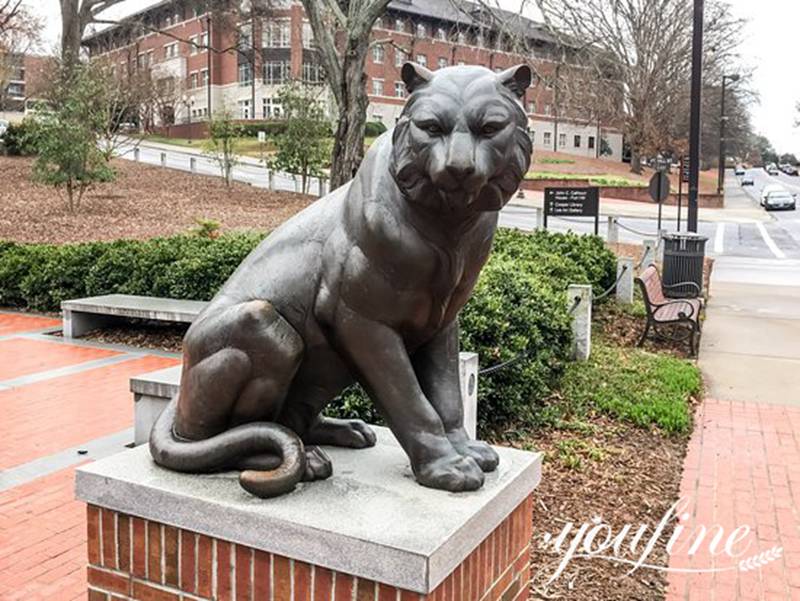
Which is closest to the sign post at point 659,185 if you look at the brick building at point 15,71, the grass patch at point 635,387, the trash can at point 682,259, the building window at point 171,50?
the trash can at point 682,259

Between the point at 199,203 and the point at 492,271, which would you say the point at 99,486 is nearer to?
the point at 492,271

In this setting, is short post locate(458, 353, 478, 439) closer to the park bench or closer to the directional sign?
the park bench

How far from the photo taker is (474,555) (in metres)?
2.59

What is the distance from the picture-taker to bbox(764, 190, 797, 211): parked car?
4253 centimetres

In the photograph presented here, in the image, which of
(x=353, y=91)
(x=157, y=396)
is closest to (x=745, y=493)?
(x=157, y=396)

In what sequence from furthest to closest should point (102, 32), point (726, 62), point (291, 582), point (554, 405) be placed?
point (102, 32)
point (726, 62)
point (554, 405)
point (291, 582)

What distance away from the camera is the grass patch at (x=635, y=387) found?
664 centimetres

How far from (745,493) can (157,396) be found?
4118 mm

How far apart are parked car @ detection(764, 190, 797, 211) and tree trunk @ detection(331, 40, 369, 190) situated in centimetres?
3598

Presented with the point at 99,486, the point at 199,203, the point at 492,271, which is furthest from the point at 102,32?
the point at 99,486

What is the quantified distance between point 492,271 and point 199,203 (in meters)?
17.9

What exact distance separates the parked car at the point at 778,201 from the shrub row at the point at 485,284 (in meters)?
35.2

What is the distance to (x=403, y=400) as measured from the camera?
249 centimetres

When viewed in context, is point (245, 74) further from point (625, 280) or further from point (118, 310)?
point (118, 310)
